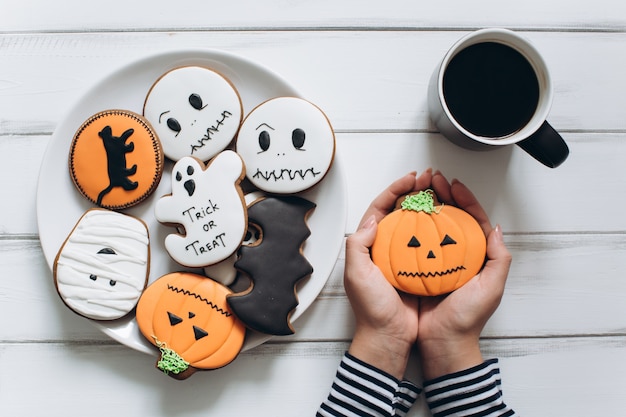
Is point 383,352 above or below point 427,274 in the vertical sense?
below

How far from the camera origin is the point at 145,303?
30.5 inches

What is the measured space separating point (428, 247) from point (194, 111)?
388mm

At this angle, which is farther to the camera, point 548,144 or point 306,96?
point 306,96

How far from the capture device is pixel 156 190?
80 cm

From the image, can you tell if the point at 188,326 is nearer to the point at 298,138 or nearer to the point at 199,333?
the point at 199,333

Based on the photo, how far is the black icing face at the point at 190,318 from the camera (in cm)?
77

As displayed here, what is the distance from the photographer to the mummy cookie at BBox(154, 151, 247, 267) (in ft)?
2.47

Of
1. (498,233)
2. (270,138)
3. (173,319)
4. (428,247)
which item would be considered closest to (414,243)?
(428,247)

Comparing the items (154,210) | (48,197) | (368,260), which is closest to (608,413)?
(368,260)

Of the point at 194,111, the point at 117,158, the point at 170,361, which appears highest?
the point at 194,111

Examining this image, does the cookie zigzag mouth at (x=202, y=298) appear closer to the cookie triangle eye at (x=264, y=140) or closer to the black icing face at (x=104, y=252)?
the black icing face at (x=104, y=252)

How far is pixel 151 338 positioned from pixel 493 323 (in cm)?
53

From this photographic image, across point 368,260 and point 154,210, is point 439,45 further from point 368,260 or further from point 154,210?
point 154,210

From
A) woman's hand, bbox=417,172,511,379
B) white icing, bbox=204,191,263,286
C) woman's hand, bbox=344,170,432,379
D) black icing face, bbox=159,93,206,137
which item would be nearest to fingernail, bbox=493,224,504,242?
woman's hand, bbox=417,172,511,379
